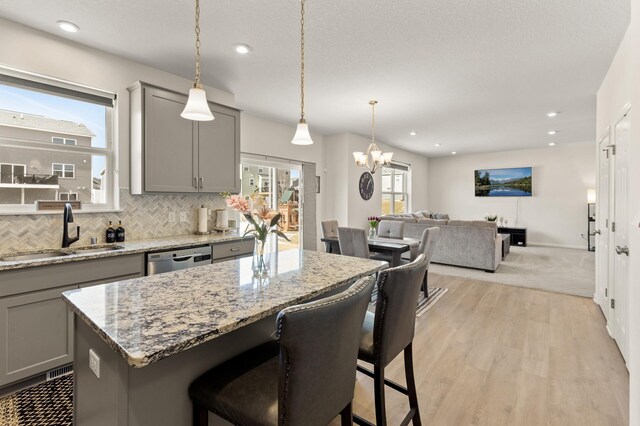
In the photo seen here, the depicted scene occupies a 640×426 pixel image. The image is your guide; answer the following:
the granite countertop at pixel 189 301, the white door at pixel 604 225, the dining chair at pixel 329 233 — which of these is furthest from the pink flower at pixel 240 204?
the white door at pixel 604 225

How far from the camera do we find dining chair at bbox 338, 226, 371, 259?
3.87m

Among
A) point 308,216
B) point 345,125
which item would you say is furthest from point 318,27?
point 308,216

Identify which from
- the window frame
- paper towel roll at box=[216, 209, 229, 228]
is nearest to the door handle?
paper towel roll at box=[216, 209, 229, 228]

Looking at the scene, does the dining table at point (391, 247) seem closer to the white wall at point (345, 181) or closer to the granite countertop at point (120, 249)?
the granite countertop at point (120, 249)

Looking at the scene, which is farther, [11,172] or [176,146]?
[176,146]

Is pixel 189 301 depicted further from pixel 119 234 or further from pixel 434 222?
pixel 434 222

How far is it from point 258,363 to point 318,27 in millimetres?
2519

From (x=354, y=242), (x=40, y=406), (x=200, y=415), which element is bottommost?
(x=40, y=406)

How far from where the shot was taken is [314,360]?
0.96 metres

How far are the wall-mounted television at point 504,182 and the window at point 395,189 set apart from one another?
2.27 m

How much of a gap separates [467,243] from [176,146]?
200 inches

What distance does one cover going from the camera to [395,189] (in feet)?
28.9

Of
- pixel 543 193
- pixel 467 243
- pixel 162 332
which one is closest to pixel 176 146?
pixel 162 332

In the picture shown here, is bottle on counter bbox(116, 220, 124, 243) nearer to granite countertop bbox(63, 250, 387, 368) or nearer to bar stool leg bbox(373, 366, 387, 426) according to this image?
granite countertop bbox(63, 250, 387, 368)
